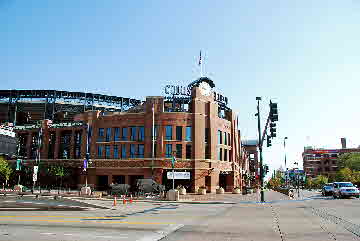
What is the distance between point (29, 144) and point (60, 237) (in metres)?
65.7

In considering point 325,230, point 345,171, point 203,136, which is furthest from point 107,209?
point 345,171

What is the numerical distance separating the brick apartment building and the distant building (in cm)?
10278

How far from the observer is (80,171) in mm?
59531

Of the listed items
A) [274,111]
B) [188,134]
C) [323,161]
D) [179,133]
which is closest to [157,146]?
[179,133]

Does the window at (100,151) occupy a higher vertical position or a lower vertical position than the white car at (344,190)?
higher

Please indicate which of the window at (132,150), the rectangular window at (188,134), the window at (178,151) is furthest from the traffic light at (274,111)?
the window at (132,150)

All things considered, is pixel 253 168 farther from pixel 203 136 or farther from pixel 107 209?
pixel 107 209

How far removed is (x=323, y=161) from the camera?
484ft

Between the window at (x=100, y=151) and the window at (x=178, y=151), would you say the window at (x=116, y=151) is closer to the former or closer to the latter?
the window at (x=100, y=151)

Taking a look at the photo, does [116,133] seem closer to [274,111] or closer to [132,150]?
[132,150]

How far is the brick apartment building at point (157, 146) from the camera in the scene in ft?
178

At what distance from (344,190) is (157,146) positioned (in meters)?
30.3

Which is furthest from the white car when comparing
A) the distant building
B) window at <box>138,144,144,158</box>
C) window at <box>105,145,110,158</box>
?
the distant building

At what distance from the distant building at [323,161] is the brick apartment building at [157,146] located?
337 feet
